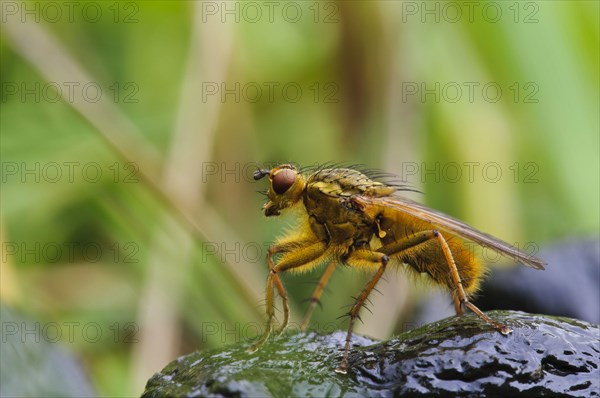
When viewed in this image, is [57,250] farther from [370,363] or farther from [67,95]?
[370,363]

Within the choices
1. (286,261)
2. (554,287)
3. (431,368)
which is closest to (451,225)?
(286,261)

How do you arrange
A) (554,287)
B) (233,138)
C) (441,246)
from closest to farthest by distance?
(441,246), (554,287), (233,138)

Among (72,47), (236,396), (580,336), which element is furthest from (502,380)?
(72,47)

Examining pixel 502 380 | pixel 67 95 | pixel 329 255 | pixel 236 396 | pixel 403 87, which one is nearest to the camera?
pixel 236 396

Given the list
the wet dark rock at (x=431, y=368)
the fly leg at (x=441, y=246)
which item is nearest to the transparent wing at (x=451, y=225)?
the fly leg at (x=441, y=246)

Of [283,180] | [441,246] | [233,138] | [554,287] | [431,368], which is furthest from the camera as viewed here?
[233,138]

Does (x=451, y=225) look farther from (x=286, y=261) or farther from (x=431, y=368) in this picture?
(x=431, y=368)

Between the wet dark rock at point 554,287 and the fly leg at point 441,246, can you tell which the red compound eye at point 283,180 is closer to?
the fly leg at point 441,246
